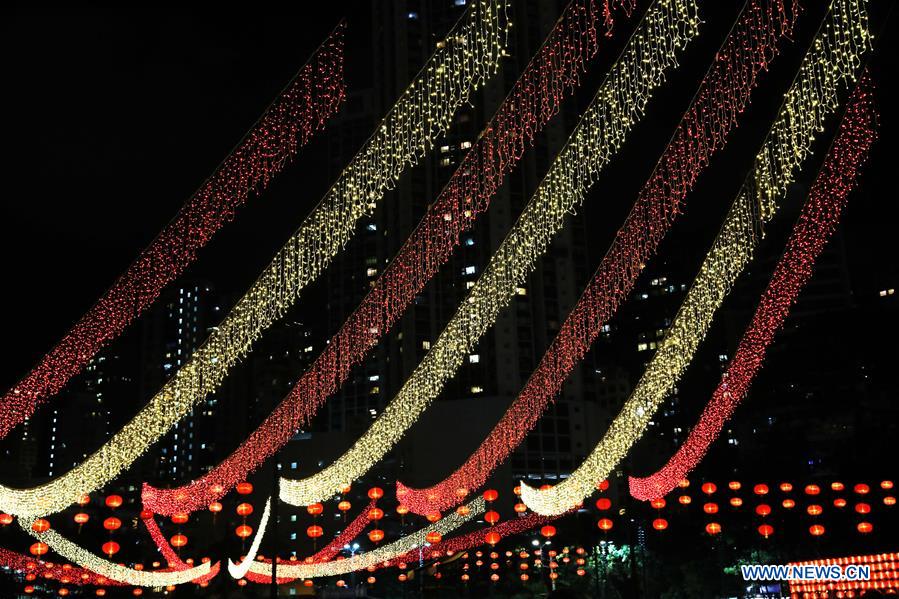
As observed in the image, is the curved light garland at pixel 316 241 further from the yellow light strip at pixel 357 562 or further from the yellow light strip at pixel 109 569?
the yellow light strip at pixel 357 562

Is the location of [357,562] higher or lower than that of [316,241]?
lower

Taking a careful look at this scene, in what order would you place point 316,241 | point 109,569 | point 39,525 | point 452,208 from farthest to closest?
point 109,569, point 39,525, point 452,208, point 316,241

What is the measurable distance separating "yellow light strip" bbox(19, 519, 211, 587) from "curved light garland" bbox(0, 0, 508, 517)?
2.71 meters

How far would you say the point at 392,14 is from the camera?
6022cm

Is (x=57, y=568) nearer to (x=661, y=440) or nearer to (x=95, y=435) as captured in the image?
(x=661, y=440)

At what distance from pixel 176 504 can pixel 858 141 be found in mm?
14077

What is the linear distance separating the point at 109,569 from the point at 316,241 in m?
11.0

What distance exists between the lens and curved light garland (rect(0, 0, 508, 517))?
864cm

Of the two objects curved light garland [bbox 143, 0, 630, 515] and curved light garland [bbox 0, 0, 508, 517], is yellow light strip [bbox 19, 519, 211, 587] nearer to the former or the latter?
curved light garland [bbox 143, 0, 630, 515]

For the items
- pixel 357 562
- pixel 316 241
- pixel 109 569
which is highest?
pixel 316 241

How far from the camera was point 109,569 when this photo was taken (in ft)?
61.7

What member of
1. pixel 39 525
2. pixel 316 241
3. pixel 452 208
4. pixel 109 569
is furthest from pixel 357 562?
pixel 316 241

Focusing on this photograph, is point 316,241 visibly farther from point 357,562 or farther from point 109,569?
point 357,562

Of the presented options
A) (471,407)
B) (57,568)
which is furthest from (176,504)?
(471,407)
